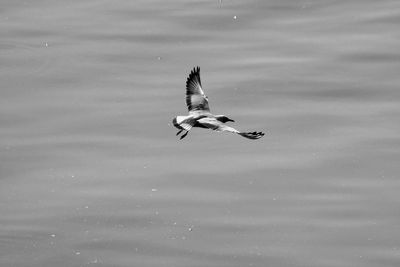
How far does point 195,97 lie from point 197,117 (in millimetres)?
1083

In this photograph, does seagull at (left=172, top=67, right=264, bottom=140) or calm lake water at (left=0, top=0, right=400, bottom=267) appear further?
calm lake water at (left=0, top=0, right=400, bottom=267)

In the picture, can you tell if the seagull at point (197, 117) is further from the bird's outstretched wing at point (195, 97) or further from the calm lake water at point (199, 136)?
the calm lake water at point (199, 136)

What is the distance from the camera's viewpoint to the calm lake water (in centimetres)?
2039

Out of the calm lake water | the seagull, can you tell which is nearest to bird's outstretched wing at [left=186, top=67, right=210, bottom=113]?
the seagull

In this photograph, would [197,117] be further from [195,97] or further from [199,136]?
[199,136]

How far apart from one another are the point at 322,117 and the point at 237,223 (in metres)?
4.36

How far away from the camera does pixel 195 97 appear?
60.2ft

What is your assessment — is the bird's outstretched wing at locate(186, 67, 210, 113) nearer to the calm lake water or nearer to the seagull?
the seagull

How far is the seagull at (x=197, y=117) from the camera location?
16.7 meters

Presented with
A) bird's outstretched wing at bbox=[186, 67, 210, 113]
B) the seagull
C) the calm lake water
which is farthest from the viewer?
the calm lake water

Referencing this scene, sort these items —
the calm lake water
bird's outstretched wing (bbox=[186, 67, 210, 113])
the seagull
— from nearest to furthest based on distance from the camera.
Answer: the seagull → bird's outstretched wing (bbox=[186, 67, 210, 113]) → the calm lake water

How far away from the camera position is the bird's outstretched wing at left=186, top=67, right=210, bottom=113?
17953 millimetres

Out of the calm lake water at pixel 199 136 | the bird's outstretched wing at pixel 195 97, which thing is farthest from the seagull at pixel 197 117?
the calm lake water at pixel 199 136

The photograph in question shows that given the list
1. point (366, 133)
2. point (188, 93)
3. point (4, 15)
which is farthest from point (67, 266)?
point (4, 15)
